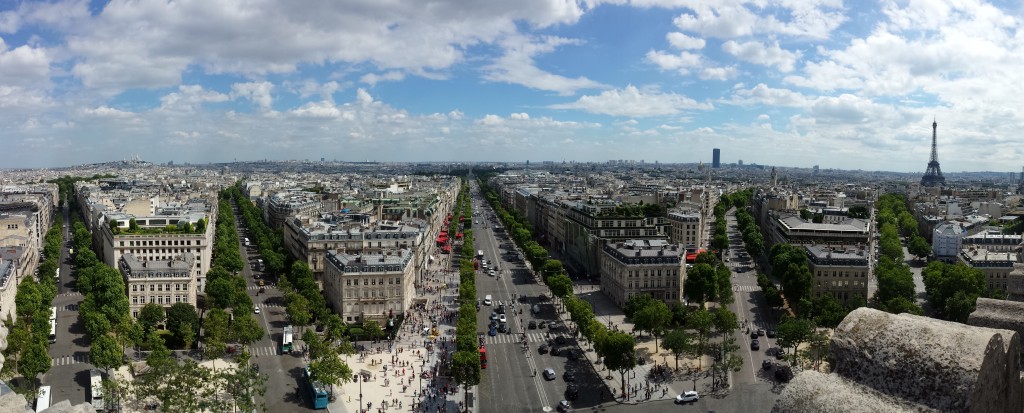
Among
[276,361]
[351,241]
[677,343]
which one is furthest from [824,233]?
[276,361]

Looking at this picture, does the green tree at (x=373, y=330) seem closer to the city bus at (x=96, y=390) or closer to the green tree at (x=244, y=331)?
the green tree at (x=244, y=331)

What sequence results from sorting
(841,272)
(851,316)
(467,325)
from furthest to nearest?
(841,272) → (467,325) → (851,316)

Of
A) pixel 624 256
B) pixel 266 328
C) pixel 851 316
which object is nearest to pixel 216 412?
pixel 266 328

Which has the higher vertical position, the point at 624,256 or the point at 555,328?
the point at 624,256

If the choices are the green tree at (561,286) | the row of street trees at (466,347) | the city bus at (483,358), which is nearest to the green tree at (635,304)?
the green tree at (561,286)

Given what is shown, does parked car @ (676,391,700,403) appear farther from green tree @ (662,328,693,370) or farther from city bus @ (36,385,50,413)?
city bus @ (36,385,50,413)

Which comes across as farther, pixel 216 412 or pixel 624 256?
pixel 624 256

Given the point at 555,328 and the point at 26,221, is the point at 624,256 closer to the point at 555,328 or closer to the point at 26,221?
the point at 555,328
